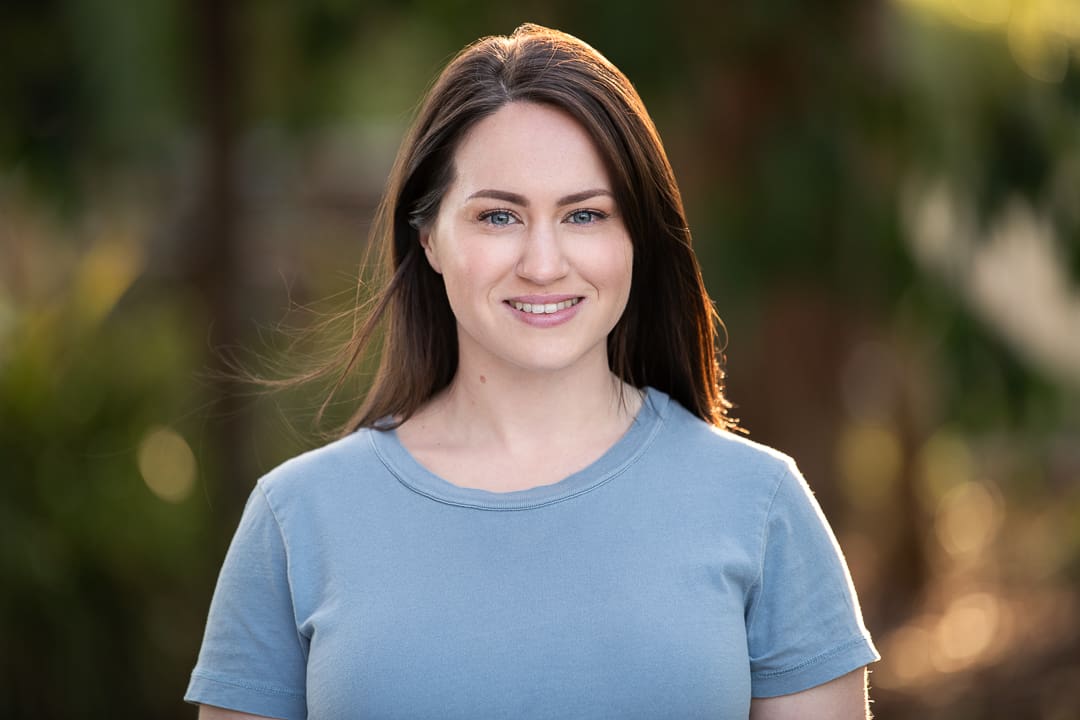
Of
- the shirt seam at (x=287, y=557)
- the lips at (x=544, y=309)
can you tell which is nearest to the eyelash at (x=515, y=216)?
the lips at (x=544, y=309)

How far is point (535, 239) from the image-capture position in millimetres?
1750

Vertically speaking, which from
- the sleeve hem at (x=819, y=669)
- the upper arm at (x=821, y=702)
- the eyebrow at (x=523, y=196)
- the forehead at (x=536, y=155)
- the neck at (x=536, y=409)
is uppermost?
the forehead at (x=536, y=155)

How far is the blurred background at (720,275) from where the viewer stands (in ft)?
13.2

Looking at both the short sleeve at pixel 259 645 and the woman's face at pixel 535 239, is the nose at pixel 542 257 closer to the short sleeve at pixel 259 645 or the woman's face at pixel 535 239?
the woman's face at pixel 535 239

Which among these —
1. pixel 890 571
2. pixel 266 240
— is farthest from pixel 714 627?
pixel 266 240

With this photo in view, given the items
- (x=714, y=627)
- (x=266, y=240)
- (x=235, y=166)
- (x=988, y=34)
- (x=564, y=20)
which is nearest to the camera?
(x=714, y=627)

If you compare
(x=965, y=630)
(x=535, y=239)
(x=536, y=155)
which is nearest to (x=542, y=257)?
(x=535, y=239)

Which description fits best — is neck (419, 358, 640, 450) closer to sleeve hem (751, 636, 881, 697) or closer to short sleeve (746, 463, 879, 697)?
short sleeve (746, 463, 879, 697)

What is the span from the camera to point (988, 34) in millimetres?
3824

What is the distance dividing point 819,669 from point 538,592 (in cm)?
38

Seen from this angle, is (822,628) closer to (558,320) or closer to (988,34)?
(558,320)

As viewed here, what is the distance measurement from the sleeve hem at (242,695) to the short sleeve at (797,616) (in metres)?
0.63

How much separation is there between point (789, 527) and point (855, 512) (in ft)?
14.7

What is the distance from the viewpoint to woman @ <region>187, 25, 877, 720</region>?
5.52 feet
